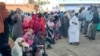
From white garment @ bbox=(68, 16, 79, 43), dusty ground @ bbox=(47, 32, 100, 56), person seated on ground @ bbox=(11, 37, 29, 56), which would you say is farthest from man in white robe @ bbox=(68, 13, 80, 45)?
person seated on ground @ bbox=(11, 37, 29, 56)

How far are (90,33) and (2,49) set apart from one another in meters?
8.51

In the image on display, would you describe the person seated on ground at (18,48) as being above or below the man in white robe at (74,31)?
above

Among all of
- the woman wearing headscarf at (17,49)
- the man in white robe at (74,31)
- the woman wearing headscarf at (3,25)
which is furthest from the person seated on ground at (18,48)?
the man in white robe at (74,31)

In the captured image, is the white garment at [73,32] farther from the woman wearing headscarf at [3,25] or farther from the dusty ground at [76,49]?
the woman wearing headscarf at [3,25]

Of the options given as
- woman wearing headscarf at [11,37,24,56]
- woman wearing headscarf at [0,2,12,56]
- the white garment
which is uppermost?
woman wearing headscarf at [0,2,12,56]

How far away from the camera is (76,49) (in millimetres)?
11672

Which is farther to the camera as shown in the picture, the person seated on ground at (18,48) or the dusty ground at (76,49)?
the dusty ground at (76,49)

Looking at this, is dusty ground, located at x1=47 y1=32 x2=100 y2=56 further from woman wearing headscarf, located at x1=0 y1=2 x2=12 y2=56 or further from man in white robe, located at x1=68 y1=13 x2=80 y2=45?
woman wearing headscarf, located at x1=0 y1=2 x2=12 y2=56

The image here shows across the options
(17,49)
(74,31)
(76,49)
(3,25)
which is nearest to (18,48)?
(17,49)

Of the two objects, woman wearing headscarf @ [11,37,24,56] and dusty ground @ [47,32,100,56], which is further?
dusty ground @ [47,32,100,56]

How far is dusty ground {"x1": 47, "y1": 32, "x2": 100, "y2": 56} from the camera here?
10728 mm

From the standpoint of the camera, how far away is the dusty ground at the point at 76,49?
1073 centimetres

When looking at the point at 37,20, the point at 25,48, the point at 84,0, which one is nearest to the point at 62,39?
the point at 37,20

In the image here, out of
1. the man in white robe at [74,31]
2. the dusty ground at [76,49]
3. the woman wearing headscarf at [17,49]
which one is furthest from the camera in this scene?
the man in white robe at [74,31]
